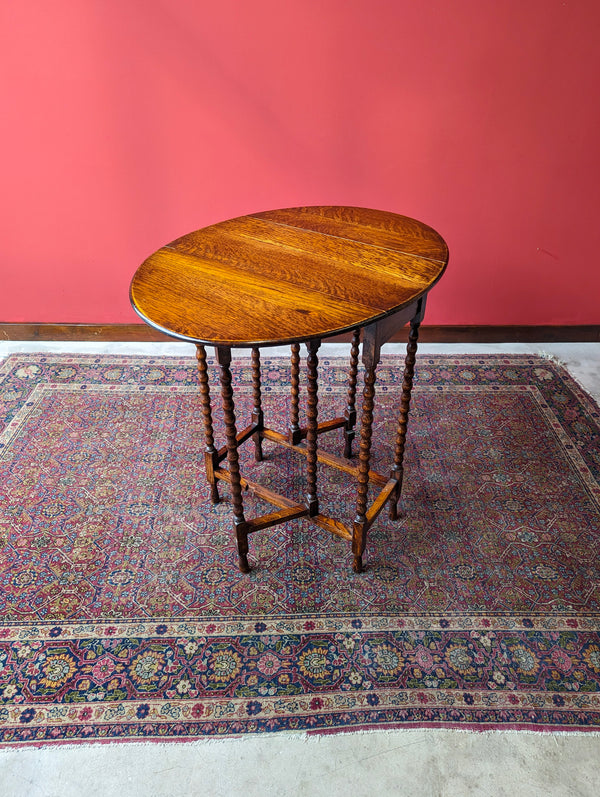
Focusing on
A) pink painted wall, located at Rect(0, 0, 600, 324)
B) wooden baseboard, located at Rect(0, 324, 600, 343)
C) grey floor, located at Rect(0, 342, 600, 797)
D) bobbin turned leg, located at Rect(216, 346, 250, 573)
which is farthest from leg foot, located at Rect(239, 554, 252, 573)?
pink painted wall, located at Rect(0, 0, 600, 324)

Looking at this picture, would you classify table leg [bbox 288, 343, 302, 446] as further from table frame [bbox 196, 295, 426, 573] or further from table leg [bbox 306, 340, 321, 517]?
table leg [bbox 306, 340, 321, 517]

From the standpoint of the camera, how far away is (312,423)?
81.0 inches

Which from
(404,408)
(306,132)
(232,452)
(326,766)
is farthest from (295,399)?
(306,132)

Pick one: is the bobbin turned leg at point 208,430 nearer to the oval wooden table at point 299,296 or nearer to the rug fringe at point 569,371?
the oval wooden table at point 299,296

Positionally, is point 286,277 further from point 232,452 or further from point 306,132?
point 306,132

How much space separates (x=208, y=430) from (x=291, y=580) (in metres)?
0.65

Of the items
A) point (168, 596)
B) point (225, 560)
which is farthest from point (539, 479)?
point (168, 596)

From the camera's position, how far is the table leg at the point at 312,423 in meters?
1.96

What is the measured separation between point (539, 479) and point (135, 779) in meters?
1.90

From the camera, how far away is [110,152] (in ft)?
10.2

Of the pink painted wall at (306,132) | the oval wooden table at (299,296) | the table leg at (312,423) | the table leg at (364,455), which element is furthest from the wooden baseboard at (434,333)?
the table leg at (364,455)

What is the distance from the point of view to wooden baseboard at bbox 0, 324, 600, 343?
3.52 metres

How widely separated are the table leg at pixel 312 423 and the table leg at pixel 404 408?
0.31 meters

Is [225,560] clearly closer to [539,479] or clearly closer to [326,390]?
[326,390]
